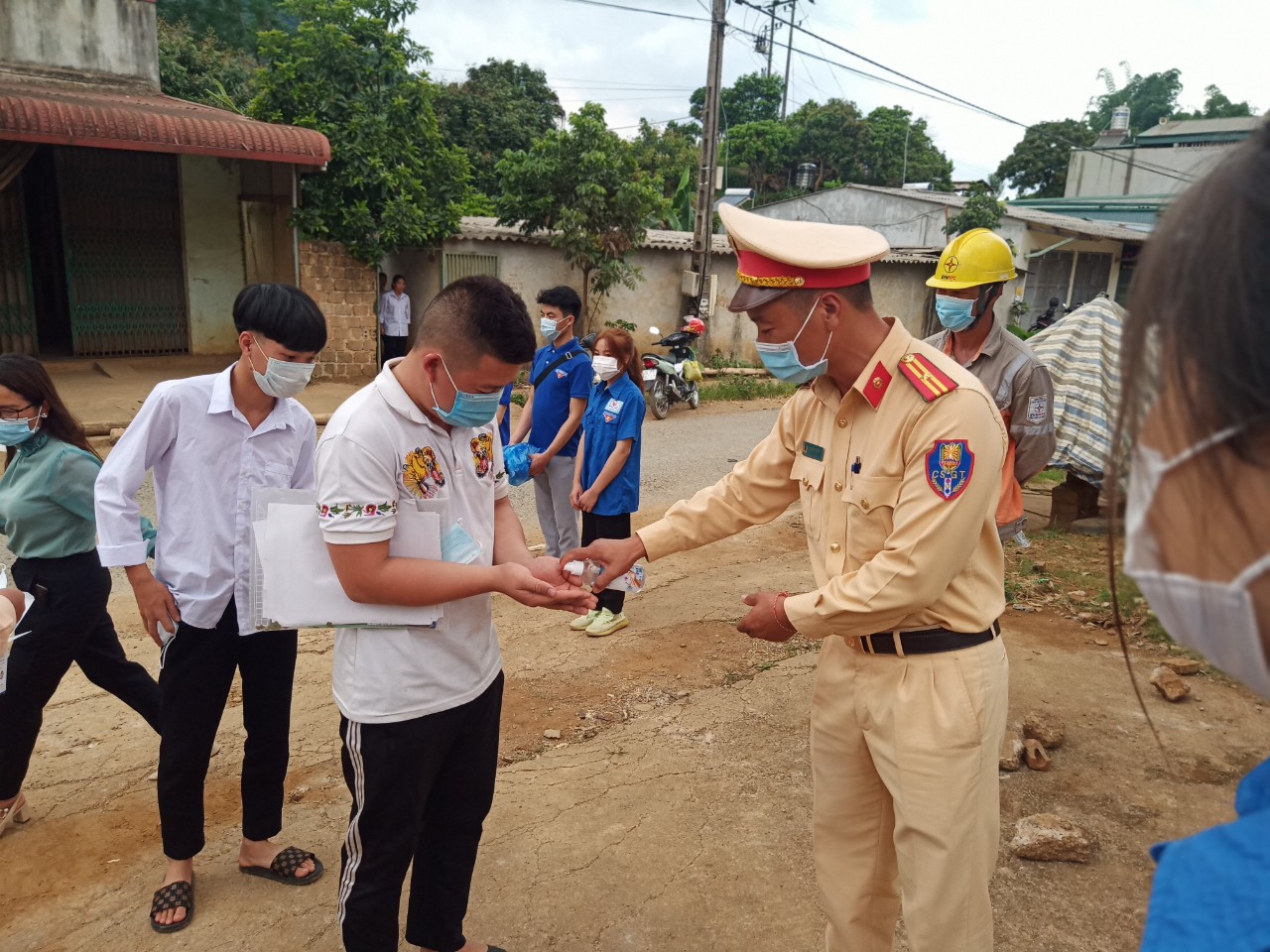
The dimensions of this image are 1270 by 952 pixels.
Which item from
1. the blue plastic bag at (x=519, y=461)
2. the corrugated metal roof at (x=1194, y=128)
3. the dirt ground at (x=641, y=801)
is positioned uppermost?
the corrugated metal roof at (x=1194, y=128)

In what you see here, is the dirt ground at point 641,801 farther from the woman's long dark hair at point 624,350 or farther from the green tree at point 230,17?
the green tree at point 230,17

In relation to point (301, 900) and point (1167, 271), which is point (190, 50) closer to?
point (301, 900)

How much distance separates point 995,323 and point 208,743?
3.51 metres

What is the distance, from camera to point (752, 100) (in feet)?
136

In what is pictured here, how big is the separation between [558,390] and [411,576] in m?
3.47

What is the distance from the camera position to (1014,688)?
4266 mm

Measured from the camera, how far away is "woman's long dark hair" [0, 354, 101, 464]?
2.98 metres

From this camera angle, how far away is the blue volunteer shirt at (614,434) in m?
5.04

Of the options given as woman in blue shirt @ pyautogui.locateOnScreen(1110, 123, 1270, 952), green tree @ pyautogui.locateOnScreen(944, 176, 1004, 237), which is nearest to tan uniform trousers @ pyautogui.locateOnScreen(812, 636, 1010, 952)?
woman in blue shirt @ pyautogui.locateOnScreen(1110, 123, 1270, 952)

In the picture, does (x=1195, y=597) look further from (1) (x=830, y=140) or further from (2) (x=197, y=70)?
(1) (x=830, y=140)

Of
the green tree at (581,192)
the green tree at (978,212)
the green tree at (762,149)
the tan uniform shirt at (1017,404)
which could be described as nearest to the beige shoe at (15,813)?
the tan uniform shirt at (1017,404)

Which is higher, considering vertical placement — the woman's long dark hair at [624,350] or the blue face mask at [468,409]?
the blue face mask at [468,409]

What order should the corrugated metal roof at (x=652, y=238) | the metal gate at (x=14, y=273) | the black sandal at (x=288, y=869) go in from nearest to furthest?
1. the black sandal at (x=288, y=869)
2. the metal gate at (x=14, y=273)
3. the corrugated metal roof at (x=652, y=238)

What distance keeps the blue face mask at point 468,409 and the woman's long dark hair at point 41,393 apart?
5.29 ft
